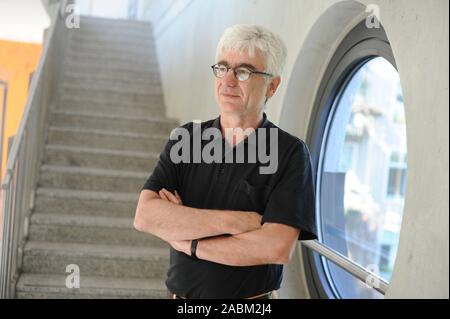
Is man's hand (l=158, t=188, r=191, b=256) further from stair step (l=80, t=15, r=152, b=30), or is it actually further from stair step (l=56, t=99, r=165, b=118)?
stair step (l=80, t=15, r=152, b=30)

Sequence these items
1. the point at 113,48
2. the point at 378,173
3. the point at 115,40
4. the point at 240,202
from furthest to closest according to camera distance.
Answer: the point at 378,173 → the point at 115,40 → the point at 113,48 → the point at 240,202

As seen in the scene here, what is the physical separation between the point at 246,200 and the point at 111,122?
3.22 meters

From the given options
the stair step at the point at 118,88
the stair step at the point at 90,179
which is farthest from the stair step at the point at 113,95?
the stair step at the point at 90,179

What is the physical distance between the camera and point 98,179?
12.5ft

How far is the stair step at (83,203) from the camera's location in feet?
11.6

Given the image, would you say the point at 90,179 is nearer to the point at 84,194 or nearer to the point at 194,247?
→ the point at 84,194

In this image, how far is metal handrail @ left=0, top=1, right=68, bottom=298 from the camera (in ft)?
8.66

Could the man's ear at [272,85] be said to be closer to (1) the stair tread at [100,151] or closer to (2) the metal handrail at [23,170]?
(2) the metal handrail at [23,170]

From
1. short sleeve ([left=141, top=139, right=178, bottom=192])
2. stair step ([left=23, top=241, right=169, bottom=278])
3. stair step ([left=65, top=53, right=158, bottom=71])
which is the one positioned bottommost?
stair step ([left=23, top=241, right=169, bottom=278])

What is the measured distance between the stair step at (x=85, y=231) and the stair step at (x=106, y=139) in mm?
857

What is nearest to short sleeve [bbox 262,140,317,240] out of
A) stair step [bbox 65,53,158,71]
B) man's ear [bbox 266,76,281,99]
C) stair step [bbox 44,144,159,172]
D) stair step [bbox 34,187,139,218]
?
man's ear [bbox 266,76,281,99]

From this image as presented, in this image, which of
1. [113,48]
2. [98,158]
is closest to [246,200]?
[98,158]
